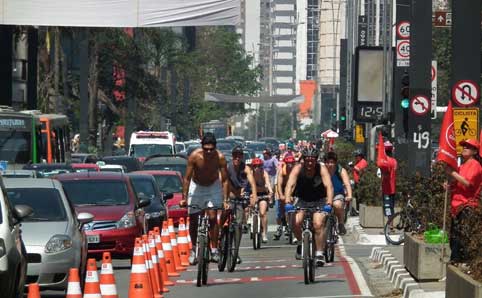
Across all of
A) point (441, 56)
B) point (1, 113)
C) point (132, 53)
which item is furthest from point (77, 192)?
point (441, 56)

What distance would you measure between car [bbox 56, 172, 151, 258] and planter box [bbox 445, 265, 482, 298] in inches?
369

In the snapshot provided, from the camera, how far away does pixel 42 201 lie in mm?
18906

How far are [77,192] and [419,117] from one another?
27.6ft

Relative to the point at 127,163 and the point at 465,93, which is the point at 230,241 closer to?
the point at 465,93

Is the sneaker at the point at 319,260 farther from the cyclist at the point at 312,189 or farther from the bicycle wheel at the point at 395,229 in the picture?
the bicycle wheel at the point at 395,229

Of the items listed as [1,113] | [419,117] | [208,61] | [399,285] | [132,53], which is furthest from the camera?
[208,61]

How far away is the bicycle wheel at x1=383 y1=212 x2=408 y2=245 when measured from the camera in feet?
89.6

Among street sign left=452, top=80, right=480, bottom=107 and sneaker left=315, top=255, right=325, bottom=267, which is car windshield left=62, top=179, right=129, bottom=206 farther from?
street sign left=452, top=80, right=480, bottom=107

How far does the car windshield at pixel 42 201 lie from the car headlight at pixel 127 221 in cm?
375

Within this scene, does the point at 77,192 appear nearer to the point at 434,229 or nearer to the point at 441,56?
the point at 434,229

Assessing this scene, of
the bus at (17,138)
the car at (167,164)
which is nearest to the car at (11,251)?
the bus at (17,138)

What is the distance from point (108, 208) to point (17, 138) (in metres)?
15.9

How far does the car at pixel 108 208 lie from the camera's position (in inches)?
903

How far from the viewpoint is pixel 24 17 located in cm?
2797
